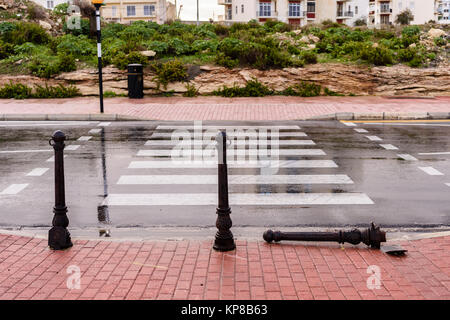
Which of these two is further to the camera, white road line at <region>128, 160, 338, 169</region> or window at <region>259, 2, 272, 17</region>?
window at <region>259, 2, 272, 17</region>

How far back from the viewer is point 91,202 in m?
8.16

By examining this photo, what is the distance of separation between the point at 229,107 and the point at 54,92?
6894mm

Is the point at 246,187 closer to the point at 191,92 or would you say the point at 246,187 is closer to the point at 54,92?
the point at 191,92

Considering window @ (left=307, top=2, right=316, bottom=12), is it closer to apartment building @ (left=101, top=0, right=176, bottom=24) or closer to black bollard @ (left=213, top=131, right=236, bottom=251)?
apartment building @ (left=101, top=0, right=176, bottom=24)

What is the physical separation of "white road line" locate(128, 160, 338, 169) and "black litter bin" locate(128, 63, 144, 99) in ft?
32.0

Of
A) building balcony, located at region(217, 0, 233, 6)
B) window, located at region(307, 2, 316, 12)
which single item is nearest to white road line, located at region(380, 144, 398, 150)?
window, located at region(307, 2, 316, 12)

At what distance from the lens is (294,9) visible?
85.2m

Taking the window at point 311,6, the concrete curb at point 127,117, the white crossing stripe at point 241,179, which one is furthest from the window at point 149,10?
the white crossing stripe at point 241,179

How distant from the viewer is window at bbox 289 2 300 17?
8475 cm

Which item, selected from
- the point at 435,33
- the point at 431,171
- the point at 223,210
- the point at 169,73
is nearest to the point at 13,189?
the point at 223,210

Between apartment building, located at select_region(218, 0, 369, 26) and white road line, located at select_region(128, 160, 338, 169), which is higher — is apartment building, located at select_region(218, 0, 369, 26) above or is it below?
above

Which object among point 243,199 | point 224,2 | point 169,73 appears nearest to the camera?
point 243,199

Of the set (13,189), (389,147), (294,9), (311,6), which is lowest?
(13,189)

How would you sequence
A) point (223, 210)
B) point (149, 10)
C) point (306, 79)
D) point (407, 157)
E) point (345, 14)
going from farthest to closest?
point (149, 10), point (345, 14), point (306, 79), point (407, 157), point (223, 210)
